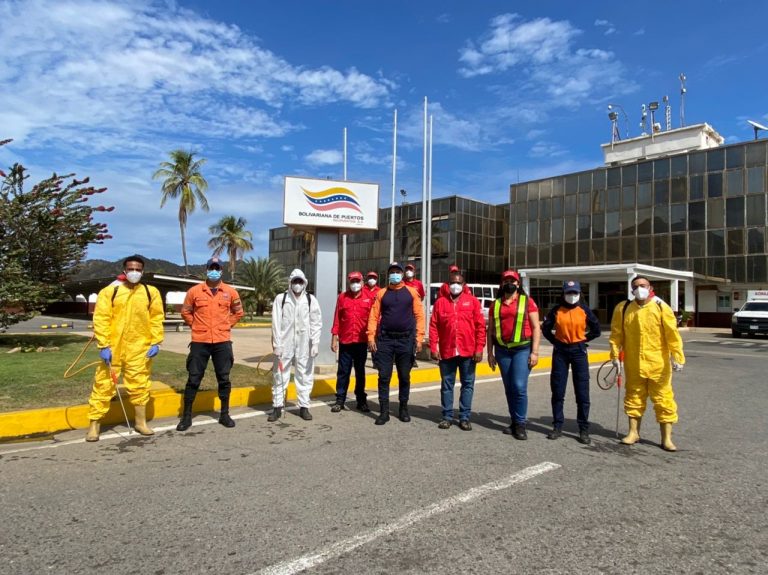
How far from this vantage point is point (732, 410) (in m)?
7.49

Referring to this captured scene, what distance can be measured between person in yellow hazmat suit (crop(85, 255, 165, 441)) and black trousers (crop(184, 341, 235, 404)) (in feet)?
1.36

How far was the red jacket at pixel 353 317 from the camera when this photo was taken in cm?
704

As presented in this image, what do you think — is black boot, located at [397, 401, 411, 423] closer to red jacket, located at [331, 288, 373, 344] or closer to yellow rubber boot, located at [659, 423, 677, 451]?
red jacket, located at [331, 288, 373, 344]

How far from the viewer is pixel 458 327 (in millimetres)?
6086

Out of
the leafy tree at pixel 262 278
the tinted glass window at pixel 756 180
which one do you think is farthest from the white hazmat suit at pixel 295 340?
the tinted glass window at pixel 756 180

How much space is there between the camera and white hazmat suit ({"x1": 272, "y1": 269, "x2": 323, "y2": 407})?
656cm

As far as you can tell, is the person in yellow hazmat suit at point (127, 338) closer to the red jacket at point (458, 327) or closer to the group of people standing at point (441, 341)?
the group of people standing at point (441, 341)

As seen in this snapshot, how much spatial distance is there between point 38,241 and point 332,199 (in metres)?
6.56

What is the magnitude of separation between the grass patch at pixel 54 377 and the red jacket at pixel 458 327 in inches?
124

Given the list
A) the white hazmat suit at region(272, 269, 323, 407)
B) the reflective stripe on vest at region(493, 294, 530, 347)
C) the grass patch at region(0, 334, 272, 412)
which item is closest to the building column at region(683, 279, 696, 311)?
the grass patch at region(0, 334, 272, 412)

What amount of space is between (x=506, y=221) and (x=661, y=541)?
167ft

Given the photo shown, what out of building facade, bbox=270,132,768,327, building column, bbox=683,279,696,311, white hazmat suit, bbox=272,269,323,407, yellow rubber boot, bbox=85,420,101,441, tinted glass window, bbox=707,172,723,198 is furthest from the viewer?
tinted glass window, bbox=707,172,723,198

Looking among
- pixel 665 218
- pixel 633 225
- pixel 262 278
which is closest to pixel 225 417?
pixel 262 278

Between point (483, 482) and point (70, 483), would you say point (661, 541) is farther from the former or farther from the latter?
point (70, 483)
